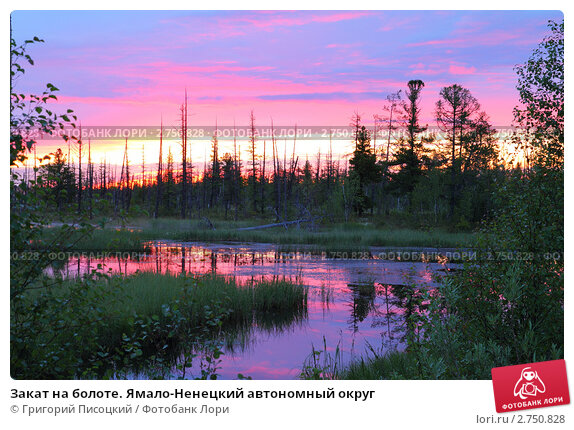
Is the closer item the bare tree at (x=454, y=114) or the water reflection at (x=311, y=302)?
the water reflection at (x=311, y=302)

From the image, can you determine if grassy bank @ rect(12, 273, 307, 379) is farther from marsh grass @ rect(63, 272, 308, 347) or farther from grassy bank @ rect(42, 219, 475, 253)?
grassy bank @ rect(42, 219, 475, 253)

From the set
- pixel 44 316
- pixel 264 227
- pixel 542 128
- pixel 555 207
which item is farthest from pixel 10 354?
pixel 264 227

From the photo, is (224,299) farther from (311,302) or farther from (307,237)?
(307,237)

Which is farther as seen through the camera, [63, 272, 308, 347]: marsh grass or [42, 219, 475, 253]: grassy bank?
[42, 219, 475, 253]: grassy bank

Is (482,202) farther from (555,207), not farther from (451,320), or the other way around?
(451,320)
